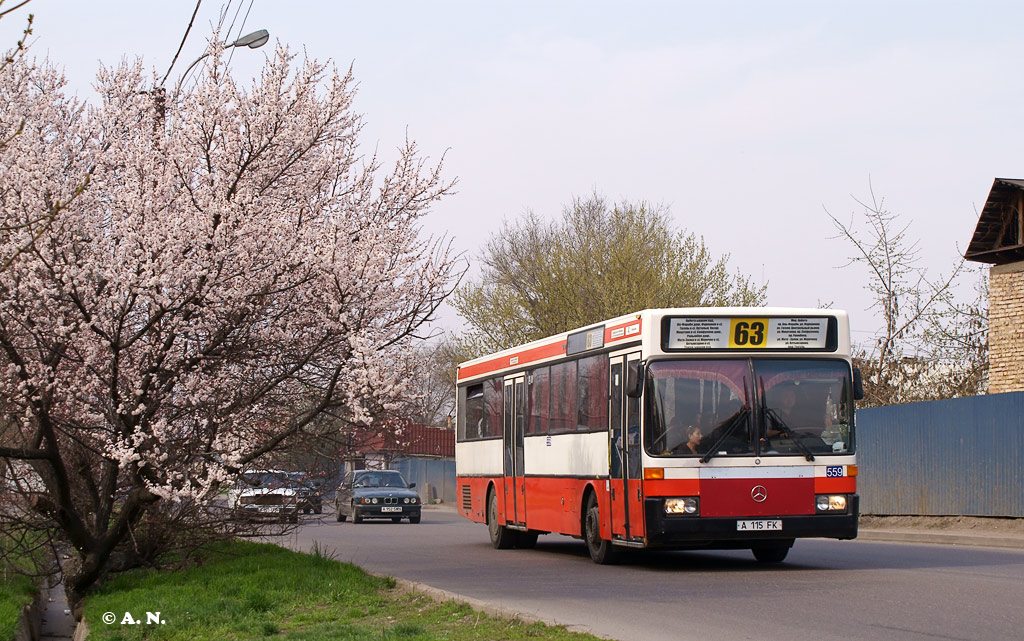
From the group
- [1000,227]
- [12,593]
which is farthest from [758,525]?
[1000,227]

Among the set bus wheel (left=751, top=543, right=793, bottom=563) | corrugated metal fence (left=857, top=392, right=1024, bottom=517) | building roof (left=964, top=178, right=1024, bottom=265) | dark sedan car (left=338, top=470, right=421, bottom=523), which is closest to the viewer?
bus wheel (left=751, top=543, right=793, bottom=563)

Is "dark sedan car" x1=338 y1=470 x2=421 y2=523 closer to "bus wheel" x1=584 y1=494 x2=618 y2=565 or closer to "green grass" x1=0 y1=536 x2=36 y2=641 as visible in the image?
"bus wheel" x1=584 y1=494 x2=618 y2=565

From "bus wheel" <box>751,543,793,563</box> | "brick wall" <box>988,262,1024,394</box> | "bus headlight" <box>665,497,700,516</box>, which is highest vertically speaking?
"brick wall" <box>988,262,1024,394</box>

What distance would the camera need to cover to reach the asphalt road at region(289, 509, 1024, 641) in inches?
389

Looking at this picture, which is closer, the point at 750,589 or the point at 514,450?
the point at 750,589

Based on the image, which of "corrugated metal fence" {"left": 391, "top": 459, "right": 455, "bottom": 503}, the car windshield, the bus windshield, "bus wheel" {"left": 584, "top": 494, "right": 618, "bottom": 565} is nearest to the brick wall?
the car windshield

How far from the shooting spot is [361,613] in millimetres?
11148

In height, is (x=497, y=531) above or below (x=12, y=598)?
above

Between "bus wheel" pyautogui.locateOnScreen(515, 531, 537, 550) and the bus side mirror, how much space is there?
6.37m

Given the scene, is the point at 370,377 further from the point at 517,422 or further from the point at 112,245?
the point at 517,422

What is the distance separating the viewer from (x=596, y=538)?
16844 millimetres

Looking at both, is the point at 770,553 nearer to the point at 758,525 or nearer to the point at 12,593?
the point at 758,525

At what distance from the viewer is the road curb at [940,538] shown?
20.7 metres

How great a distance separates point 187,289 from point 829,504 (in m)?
7.55
